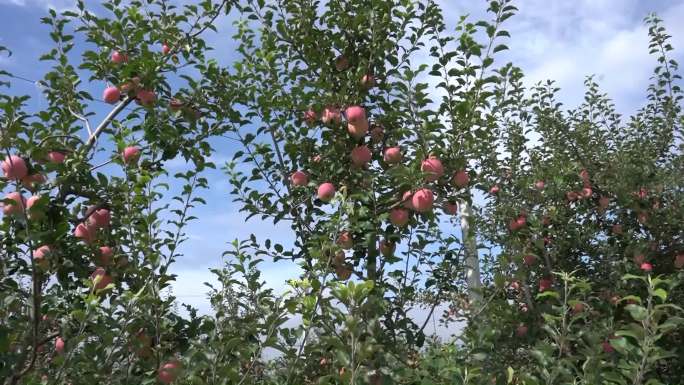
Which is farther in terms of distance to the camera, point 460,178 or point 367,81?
point 367,81

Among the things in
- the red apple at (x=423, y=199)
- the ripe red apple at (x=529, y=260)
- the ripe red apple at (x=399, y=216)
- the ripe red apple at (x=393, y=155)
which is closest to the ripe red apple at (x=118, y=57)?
the ripe red apple at (x=393, y=155)

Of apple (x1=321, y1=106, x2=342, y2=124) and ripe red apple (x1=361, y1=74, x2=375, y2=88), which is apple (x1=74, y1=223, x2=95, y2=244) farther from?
ripe red apple (x1=361, y1=74, x2=375, y2=88)

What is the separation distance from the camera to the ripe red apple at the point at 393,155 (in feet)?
11.8

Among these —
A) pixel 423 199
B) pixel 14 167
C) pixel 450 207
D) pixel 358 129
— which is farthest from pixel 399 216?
pixel 14 167

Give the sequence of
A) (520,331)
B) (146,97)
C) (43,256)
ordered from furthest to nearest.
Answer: (520,331) → (146,97) → (43,256)

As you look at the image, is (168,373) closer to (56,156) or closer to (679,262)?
(56,156)

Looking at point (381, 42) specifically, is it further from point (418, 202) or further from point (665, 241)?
point (665, 241)

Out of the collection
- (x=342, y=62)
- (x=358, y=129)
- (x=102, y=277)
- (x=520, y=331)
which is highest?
(x=342, y=62)

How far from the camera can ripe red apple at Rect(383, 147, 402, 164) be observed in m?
3.58

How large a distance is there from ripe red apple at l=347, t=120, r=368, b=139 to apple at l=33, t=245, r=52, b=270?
182 centimetres

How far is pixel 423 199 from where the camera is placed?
10.3ft

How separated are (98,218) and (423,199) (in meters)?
1.86

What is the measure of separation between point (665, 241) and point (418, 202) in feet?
11.3

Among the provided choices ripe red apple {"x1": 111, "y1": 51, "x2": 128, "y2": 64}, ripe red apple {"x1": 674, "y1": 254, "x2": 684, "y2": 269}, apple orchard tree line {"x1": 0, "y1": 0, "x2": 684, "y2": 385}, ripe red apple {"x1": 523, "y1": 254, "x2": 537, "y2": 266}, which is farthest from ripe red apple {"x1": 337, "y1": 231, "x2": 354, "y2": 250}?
ripe red apple {"x1": 674, "y1": 254, "x2": 684, "y2": 269}
